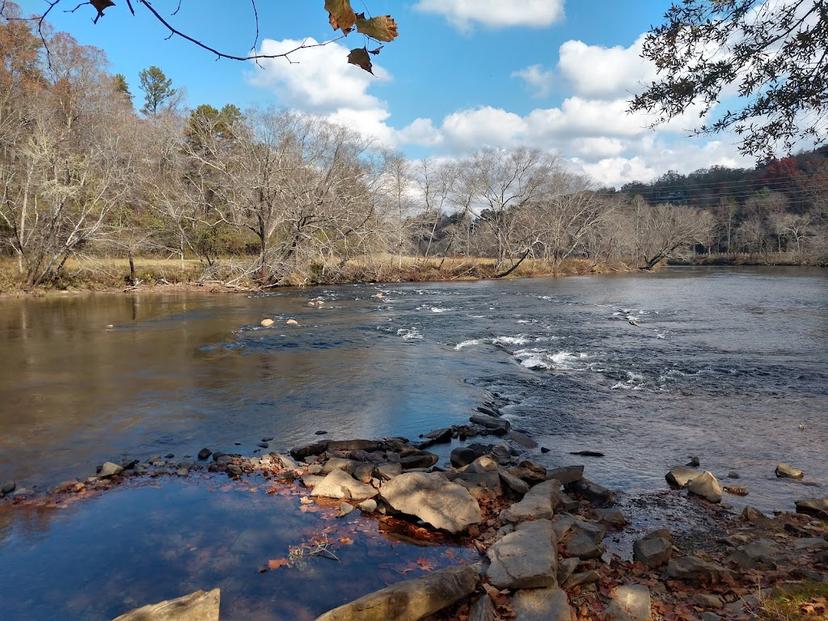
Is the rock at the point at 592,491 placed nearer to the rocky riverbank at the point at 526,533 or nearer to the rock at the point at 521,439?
the rocky riverbank at the point at 526,533

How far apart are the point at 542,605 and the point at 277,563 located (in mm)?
2335

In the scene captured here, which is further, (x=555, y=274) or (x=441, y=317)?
(x=555, y=274)

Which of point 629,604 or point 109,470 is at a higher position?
point 629,604

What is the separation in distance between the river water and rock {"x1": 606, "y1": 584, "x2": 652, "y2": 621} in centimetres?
287

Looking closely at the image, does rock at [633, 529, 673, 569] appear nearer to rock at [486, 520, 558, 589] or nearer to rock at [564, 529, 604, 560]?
rock at [564, 529, 604, 560]

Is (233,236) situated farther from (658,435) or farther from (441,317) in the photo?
(658,435)

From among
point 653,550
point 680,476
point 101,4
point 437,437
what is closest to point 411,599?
point 653,550

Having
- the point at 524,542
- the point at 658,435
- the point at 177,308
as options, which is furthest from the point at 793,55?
the point at 177,308

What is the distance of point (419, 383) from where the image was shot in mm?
12367

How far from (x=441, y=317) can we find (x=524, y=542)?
60.3 ft

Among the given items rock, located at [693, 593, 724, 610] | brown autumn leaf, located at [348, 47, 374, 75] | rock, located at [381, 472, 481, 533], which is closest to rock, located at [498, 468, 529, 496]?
rock, located at [381, 472, 481, 533]

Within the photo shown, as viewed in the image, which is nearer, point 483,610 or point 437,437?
point 483,610

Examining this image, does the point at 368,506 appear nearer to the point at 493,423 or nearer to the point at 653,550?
the point at 653,550

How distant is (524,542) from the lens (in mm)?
4840
